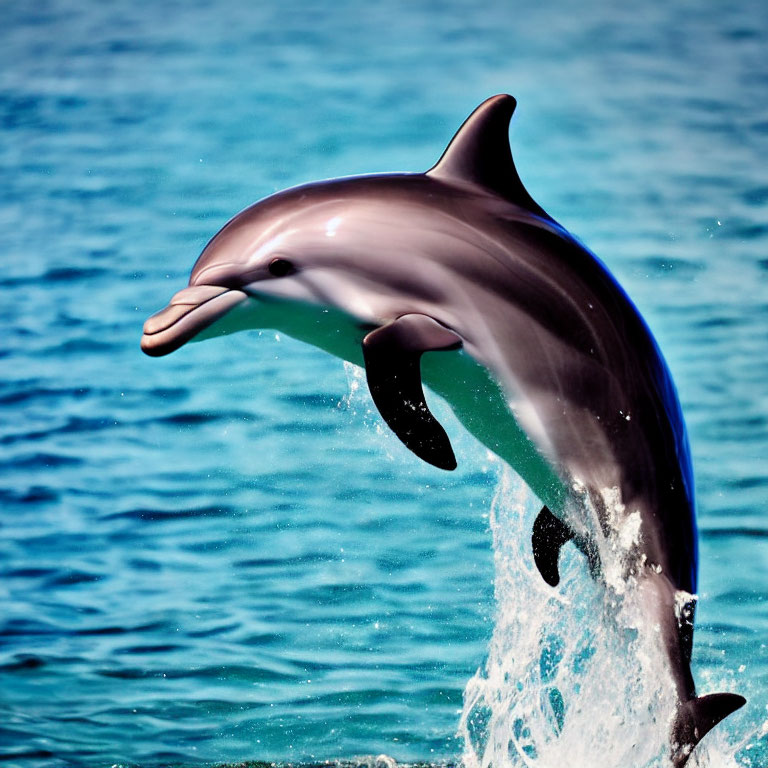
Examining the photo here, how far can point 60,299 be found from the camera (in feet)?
35.4

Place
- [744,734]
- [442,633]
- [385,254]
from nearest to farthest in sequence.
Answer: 1. [385,254]
2. [744,734]
3. [442,633]

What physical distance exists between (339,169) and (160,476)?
9.80ft

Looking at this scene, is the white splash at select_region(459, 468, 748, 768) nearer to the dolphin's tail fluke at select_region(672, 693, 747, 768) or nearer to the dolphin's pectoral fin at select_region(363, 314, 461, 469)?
the dolphin's tail fluke at select_region(672, 693, 747, 768)

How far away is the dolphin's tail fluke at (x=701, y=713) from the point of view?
15.4 feet

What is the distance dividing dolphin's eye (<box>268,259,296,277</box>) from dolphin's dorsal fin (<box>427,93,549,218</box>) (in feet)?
2.30

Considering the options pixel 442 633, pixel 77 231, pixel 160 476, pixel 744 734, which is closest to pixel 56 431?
pixel 160 476

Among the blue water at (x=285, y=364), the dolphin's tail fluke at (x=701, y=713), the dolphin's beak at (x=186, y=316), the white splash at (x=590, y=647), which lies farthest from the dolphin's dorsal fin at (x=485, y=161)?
the blue water at (x=285, y=364)

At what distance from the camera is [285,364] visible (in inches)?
415

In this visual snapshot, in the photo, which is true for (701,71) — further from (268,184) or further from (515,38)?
(268,184)

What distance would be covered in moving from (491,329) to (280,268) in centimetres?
78

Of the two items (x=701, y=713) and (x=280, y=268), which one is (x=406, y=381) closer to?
(x=280, y=268)

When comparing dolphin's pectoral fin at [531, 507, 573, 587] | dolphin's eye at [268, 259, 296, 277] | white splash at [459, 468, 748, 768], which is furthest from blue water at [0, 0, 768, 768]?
dolphin's eye at [268, 259, 296, 277]

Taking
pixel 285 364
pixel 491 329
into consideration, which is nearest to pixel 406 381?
pixel 491 329

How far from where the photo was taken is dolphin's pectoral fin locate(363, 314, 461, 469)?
4.33 metres
